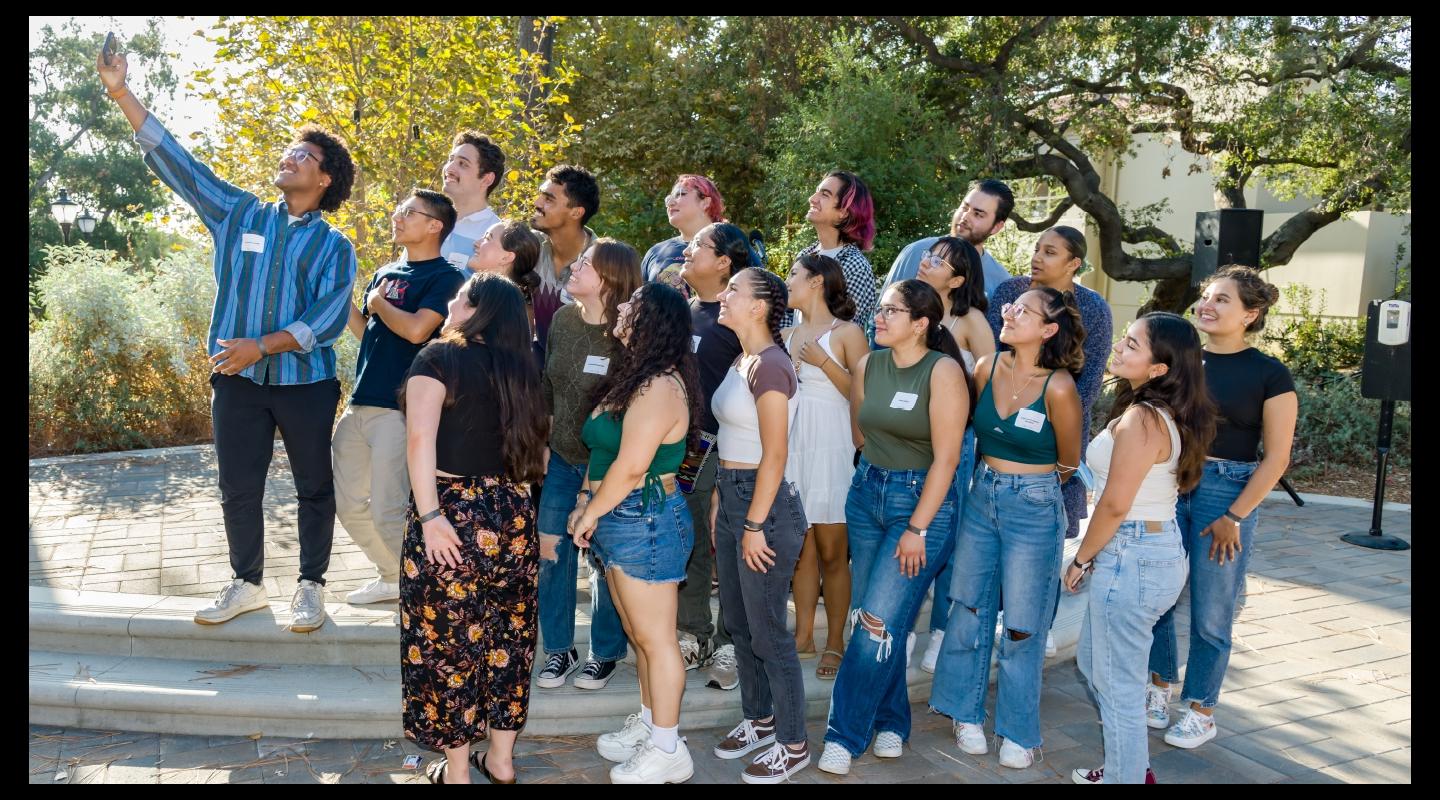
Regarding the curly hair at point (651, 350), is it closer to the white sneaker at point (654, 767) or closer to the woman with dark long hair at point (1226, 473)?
the white sneaker at point (654, 767)

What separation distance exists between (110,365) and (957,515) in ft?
27.4

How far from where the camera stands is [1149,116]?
564 inches

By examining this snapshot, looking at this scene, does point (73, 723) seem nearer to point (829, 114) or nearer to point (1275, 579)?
point (1275, 579)

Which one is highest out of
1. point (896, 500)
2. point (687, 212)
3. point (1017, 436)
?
point (687, 212)

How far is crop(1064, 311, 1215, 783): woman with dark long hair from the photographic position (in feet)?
10.6

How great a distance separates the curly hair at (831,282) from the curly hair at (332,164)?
2.00 m

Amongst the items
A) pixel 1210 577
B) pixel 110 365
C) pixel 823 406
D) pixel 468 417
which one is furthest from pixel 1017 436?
pixel 110 365

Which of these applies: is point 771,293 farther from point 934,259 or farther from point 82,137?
point 82,137

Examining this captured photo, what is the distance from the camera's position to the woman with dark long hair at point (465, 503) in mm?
3035

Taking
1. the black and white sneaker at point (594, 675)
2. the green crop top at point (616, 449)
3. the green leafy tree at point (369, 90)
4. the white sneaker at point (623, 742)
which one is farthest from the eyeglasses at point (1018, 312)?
the green leafy tree at point (369, 90)

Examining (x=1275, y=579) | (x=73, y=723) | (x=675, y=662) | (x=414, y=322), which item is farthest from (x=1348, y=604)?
(x=73, y=723)

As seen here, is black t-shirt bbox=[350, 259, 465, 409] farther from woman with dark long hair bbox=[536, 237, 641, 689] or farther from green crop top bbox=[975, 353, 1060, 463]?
green crop top bbox=[975, 353, 1060, 463]

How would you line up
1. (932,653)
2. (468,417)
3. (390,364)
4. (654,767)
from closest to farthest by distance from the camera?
(468,417) → (654,767) → (390,364) → (932,653)

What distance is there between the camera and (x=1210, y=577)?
12.7 feet
